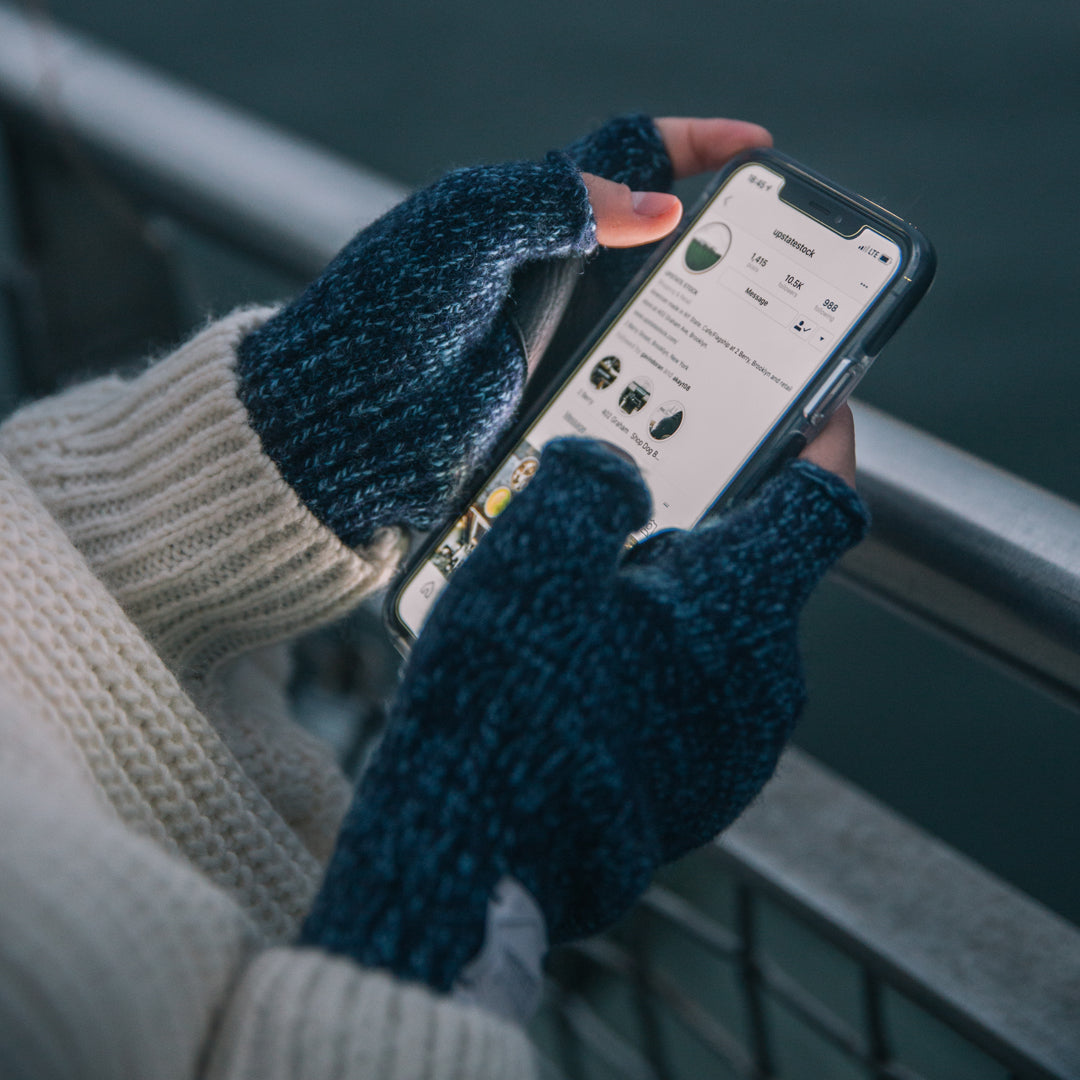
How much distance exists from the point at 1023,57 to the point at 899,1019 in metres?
0.89

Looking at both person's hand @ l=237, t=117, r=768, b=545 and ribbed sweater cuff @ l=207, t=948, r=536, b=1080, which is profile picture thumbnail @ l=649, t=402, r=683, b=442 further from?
ribbed sweater cuff @ l=207, t=948, r=536, b=1080

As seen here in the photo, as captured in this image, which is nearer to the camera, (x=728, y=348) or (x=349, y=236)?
(x=728, y=348)

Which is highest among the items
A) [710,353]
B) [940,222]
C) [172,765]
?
[940,222]

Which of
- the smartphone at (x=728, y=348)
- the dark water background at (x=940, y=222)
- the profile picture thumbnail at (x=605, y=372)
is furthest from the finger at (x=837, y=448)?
the dark water background at (x=940, y=222)

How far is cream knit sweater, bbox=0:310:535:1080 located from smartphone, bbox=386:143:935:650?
10cm

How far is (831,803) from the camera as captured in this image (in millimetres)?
562

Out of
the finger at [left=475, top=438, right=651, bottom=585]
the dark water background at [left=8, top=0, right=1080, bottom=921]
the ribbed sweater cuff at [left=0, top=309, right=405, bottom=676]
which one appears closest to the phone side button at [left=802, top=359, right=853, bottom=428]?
the finger at [left=475, top=438, right=651, bottom=585]

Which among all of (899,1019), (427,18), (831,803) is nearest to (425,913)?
(831,803)

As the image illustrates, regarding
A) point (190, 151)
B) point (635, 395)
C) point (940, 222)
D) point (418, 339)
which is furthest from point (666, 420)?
point (940, 222)

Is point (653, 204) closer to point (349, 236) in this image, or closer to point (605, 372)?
point (605, 372)

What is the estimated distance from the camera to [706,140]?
470mm

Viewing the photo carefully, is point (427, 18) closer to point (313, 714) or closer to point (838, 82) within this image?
point (838, 82)

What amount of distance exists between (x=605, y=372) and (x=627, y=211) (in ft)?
0.27

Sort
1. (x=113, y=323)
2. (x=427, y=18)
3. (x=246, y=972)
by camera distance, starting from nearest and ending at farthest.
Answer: (x=246, y=972) → (x=113, y=323) → (x=427, y=18)
